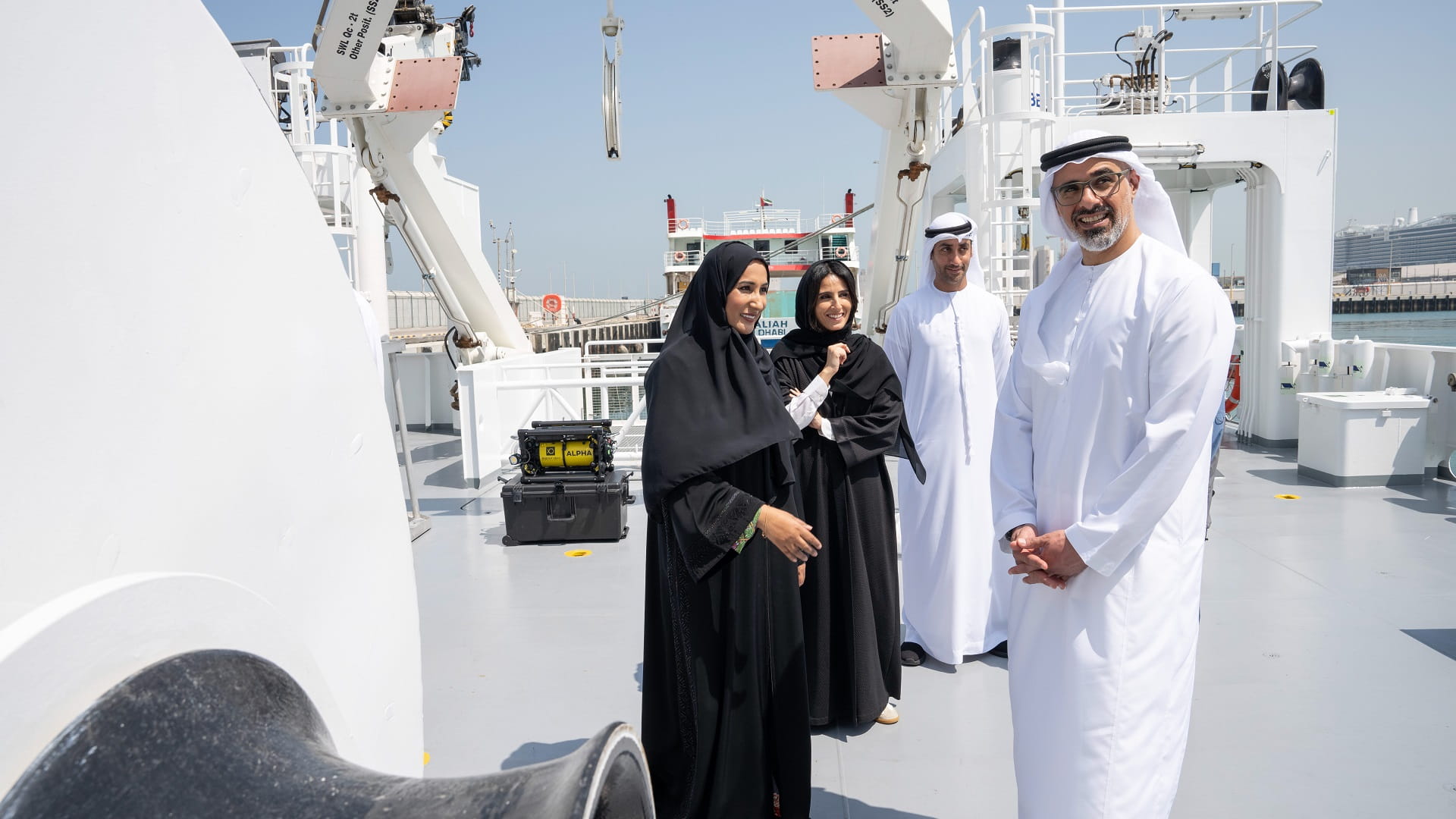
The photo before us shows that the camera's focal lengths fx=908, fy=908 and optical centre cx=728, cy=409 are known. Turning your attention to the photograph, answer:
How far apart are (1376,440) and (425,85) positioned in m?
7.57

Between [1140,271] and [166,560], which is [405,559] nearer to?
[166,560]

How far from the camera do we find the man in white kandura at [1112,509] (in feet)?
6.09

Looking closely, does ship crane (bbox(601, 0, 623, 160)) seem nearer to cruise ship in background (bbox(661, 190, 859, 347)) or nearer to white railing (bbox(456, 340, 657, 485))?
white railing (bbox(456, 340, 657, 485))

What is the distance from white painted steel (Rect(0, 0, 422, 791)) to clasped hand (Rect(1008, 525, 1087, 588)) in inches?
51.8

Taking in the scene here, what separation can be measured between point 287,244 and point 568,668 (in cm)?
288

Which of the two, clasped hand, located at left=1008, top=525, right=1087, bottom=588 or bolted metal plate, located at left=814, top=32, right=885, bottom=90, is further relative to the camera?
bolted metal plate, located at left=814, top=32, right=885, bottom=90

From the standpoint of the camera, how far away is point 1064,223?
2.10 m

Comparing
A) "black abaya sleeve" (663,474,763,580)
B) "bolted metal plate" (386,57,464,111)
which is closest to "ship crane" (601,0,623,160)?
"bolted metal plate" (386,57,464,111)

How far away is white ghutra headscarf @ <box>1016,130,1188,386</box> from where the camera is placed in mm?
1998

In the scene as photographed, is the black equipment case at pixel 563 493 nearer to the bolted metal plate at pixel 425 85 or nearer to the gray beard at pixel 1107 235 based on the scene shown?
the bolted metal plate at pixel 425 85

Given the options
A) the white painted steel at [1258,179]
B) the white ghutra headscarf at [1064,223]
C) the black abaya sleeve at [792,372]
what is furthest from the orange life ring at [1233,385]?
the white ghutra headscarf at [1064,223]

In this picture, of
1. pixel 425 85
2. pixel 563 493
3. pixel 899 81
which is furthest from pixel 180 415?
pixel 425 85

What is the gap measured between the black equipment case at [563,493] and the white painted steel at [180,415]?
4.48m

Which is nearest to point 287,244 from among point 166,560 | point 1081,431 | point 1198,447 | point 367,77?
point 166,560
